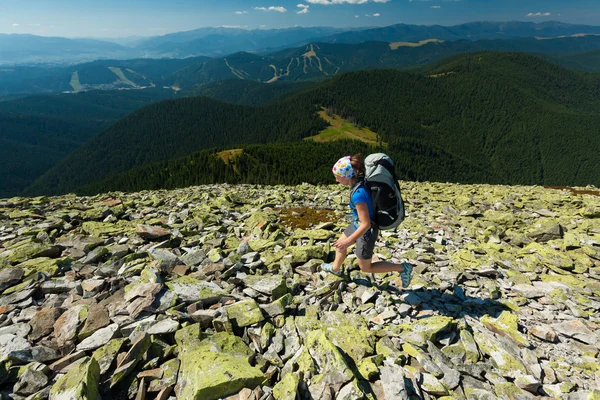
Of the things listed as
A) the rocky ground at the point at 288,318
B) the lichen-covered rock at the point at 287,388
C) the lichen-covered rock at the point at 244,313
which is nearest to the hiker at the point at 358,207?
the rocky ground at the point at 288,318

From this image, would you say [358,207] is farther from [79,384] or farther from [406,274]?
[79,384]

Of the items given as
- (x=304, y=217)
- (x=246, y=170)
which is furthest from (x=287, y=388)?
(x=246, y=170)

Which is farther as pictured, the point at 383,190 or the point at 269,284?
the point at 269,284

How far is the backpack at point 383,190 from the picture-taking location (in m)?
7.68

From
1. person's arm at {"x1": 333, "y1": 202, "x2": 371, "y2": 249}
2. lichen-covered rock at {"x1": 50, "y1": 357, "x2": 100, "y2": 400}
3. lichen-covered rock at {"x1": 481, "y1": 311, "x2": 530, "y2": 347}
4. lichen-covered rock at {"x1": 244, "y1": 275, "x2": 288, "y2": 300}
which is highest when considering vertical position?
person's arm at {"x1": 333, "y1": 202, "x2": 371, "y2": 249}

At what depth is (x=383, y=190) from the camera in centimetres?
779

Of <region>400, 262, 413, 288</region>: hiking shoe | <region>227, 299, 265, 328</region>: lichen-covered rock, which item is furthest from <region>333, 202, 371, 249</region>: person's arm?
<region>227, 299, 265, 328</region>: lichen-covered rock

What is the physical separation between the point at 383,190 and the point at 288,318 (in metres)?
4.23

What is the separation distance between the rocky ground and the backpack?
2.41m

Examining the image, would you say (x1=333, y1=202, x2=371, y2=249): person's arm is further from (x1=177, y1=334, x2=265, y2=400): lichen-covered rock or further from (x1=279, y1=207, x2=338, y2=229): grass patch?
(x1=279, y1=207, x2=338, y2=229): grass patch

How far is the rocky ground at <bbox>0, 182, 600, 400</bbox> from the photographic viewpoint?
213 inches

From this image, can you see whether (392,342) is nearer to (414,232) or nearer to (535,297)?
(535,297)

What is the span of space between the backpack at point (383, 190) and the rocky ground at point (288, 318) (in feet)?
7.92

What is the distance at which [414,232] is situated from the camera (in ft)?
49.4
